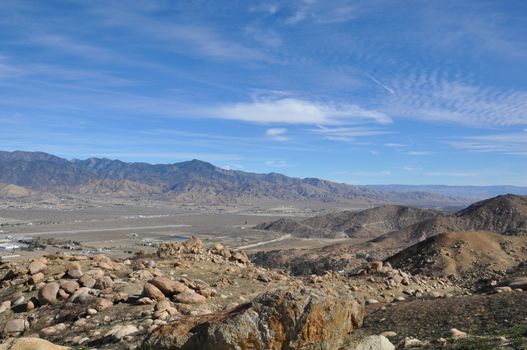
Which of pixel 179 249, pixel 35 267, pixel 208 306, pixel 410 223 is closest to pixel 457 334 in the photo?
pixel 208 306

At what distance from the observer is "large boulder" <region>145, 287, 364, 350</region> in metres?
8.12

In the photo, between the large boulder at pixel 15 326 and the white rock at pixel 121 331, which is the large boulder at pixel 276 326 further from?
the large boulder at pixel 15 326

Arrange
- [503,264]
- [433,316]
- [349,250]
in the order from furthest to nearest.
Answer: [349,250], [503,264], [433,316]

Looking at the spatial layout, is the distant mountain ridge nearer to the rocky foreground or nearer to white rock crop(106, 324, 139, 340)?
the rocky foreground

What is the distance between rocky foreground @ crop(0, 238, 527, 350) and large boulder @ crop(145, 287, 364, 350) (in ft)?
0.05

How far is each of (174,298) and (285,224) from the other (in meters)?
109

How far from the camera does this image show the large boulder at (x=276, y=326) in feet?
26.7

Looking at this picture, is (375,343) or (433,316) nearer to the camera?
(375,343)

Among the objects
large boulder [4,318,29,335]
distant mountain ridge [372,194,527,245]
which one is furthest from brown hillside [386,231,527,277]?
distant mountain ridge [372,194,527,245]

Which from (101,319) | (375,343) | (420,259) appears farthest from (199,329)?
(420,259)

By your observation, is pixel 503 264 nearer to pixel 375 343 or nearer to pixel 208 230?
pixel 375 343

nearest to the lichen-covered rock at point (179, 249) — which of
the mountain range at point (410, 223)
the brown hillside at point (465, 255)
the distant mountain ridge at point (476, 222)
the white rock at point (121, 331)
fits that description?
the white rock at point (121, 331)

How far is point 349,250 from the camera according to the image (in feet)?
203

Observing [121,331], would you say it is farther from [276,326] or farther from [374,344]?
[374,344]
